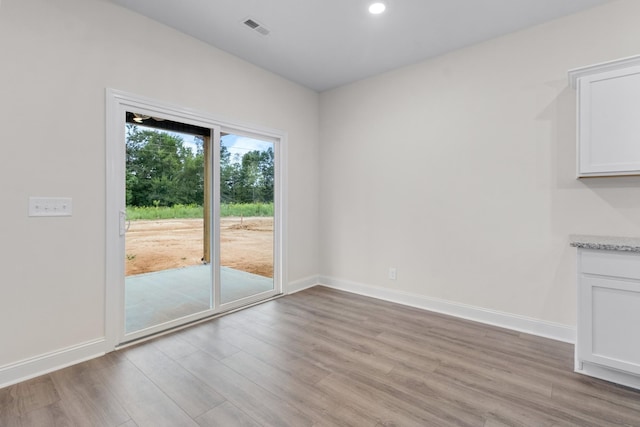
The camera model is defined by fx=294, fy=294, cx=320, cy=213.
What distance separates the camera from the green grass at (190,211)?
2691 millimetres

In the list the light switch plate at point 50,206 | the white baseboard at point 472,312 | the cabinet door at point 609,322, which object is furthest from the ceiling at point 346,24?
the white baseboard at point 472,312

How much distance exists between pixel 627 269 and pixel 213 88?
12.4 ft

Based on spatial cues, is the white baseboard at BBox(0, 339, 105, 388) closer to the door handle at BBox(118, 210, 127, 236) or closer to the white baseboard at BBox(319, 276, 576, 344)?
the door handle at BBox(118, 210, 127, 236)

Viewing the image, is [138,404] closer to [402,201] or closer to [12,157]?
[12,157]

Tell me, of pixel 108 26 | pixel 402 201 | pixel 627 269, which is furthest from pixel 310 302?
pixel 108 26

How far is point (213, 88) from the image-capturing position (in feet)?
10.3

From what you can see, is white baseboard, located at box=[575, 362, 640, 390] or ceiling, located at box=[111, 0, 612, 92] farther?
ceiling, located at box=[111, 0, 612, 92]

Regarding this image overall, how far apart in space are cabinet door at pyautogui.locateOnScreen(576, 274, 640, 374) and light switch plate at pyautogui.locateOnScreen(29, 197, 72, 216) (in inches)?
150

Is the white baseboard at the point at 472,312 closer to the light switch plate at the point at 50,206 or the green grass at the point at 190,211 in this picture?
the green grass at the point at 190,211

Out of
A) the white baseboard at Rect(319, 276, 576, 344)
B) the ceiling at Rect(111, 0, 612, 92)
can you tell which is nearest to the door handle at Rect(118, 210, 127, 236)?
the ceiling at Rect(111, 0, 612, 92)

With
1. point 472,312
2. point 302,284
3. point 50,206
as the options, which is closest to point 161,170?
point 50,206

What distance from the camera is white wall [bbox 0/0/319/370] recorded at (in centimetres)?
200

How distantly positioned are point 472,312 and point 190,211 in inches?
124

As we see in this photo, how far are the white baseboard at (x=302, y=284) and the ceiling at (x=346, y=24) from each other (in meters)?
2.83
